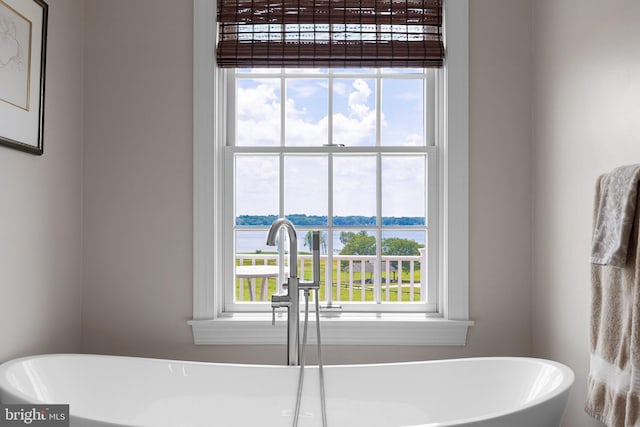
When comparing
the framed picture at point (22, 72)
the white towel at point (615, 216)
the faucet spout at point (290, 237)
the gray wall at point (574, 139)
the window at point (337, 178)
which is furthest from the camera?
the window at point (337, 178)

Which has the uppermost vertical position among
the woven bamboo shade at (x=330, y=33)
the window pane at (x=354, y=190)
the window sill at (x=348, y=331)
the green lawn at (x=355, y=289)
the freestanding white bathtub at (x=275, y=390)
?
the woven bamboo shade at (x=330, y=33)

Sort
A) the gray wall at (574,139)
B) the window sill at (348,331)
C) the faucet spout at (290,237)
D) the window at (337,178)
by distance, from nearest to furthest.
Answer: the gray wall at (574,139) < the faucet spout at (290,237) < the window sill at (348,331) < the window at (337,178)

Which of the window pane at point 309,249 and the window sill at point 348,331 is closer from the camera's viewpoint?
the window sill at point 348,331

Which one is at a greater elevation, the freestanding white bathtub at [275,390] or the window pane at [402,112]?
the window pane at [402,112]

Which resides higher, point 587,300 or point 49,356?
point 587,300

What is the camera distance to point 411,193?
7.79ft

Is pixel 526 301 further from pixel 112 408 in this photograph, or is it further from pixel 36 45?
pixel 36 45

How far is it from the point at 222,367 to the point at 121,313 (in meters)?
0.62

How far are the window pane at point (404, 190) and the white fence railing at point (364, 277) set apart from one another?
0.63 ft

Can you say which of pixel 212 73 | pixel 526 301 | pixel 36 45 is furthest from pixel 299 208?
pixel 36 45

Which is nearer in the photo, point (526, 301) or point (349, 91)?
point (526, 301)

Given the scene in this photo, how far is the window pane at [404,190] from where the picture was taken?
237 centimetres

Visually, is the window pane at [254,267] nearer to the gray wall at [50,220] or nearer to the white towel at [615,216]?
the gray wall at [50,220]

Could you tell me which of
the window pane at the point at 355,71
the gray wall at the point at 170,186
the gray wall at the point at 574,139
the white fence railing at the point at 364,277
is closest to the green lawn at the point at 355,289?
the white fence railing at the point at 364,277
